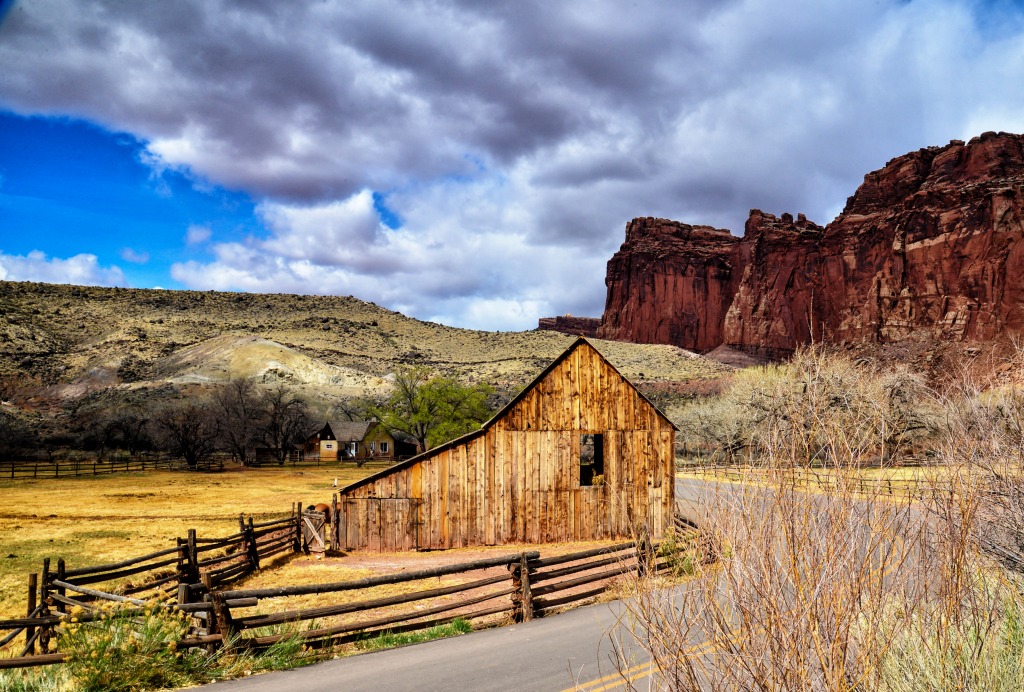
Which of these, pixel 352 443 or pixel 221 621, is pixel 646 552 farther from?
pixel 352 443

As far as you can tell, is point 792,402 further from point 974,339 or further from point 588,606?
point 974,339

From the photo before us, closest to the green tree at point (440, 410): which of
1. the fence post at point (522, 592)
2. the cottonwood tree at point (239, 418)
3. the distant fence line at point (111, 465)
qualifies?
the distant fence line at point (111, 465)

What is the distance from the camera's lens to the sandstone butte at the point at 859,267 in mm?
87688

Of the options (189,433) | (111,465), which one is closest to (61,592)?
(111,465)

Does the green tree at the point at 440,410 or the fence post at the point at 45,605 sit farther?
the green tree at the point at 440,410

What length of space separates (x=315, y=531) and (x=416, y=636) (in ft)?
39.5

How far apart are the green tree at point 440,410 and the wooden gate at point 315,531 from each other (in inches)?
683

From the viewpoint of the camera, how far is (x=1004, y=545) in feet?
25.2

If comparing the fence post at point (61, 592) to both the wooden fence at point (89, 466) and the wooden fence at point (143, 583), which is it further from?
the wooden fence at point (89, 466)

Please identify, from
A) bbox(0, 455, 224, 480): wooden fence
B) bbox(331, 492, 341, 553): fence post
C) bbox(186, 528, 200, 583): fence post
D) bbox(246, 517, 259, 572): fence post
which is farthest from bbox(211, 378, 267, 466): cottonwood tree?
bbox(186, 528, 200, 583): fence post

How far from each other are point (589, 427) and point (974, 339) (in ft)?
275

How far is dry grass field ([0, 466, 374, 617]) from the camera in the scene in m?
22.2

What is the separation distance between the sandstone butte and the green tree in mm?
28804

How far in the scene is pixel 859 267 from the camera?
4535 inches
